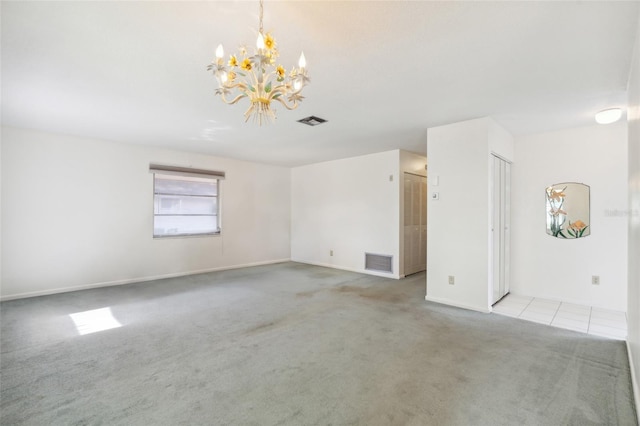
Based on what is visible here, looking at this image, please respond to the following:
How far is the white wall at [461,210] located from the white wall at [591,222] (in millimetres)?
627

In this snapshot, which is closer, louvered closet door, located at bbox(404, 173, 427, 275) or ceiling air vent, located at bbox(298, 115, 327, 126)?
ceiling air vent, located at bbox(298, 115, 327, 126)

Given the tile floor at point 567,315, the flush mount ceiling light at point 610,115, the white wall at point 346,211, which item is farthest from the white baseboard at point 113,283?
the flush mount ceiling light at point 610,115

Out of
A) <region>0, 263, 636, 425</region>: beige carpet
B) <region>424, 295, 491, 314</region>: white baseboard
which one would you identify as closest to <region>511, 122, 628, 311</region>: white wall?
<region>424, 295, 491, 314</region>: white baseboard

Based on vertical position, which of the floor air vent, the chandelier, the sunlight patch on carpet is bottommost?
the sunlight patch on carpet

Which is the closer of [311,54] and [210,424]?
[210,424]

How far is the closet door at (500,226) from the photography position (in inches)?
151

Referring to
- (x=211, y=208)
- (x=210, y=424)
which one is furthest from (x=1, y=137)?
(x=210, y=424)

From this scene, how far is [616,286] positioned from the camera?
370 centimetres

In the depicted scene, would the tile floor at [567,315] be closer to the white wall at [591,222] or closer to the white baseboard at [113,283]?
the white wall at [591,222]

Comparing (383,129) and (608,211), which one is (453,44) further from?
(608,211)

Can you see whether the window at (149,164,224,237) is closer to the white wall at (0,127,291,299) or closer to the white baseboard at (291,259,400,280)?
the white wall at (0,127,291,299)

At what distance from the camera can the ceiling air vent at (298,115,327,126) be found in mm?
3637

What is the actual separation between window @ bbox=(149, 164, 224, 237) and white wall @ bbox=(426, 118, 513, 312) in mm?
4374

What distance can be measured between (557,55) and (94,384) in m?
4.15
